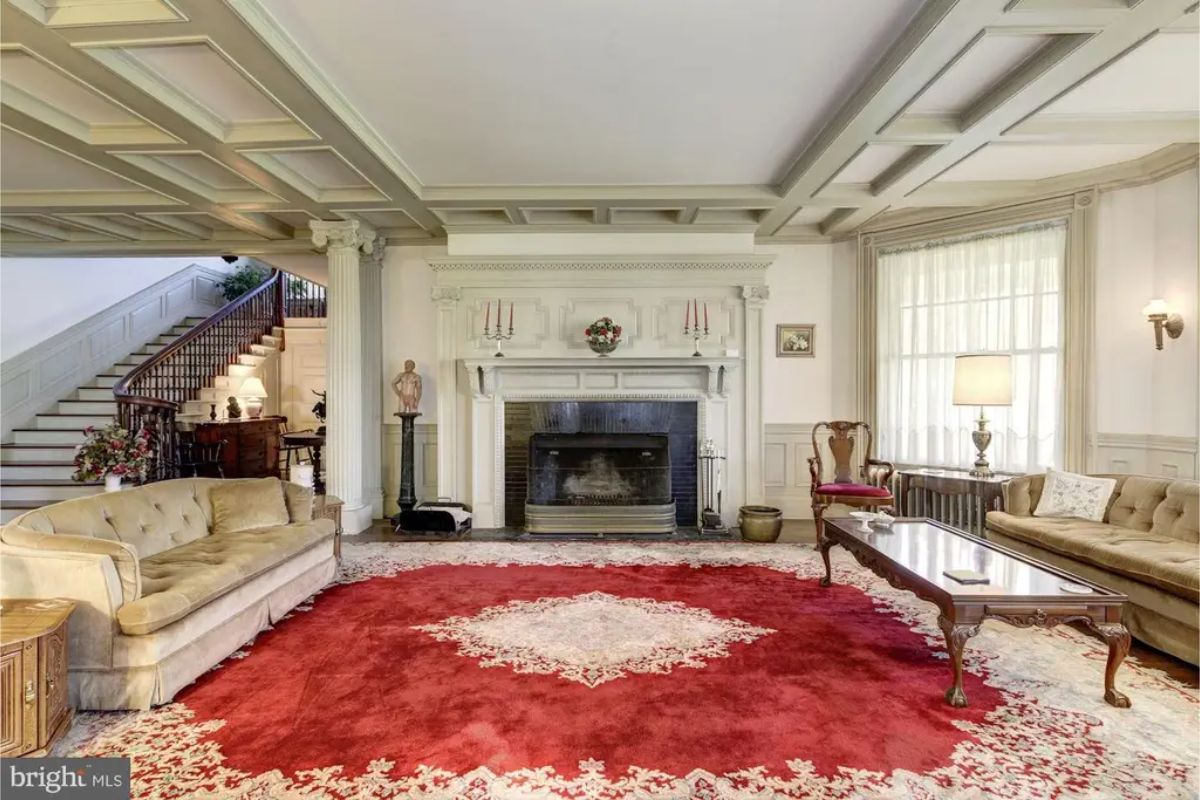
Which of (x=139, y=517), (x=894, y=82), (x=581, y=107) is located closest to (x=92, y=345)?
(x=139, y=517)

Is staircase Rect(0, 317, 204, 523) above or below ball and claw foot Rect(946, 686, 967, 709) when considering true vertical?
above

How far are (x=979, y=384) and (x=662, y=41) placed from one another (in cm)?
363

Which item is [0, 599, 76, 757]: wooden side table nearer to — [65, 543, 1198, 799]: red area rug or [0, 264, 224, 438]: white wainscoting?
[65, 543, 1198, 799]: red area rug

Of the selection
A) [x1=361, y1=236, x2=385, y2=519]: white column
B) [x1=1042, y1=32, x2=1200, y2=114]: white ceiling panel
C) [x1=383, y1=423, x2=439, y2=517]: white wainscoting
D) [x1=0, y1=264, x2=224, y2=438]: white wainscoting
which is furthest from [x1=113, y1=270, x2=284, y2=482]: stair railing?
[x1=1042, y1=32, x2=1200, y2=114]: white ceiling panel

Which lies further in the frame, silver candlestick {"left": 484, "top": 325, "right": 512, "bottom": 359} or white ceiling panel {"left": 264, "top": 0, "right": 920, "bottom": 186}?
silver candlestick {"left": 484, "top": 325, "right": 512, "bottom": 359}

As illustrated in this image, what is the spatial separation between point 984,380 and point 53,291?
10162 mm

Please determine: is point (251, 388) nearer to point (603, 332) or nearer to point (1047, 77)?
point (603, 332)

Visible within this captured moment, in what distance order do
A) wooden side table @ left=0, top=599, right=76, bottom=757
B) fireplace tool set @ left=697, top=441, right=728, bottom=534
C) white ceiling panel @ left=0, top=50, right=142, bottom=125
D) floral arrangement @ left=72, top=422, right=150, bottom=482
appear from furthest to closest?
1. fireplace tool set @ left=697, top=441, right=728, bottom=534
2. floral arrangement @ left=72, top=422, right=150, bottom=482
3. white ceiling panel @ left=0, top=50, right=142, bottom=125
4. wooden side table @ left=0, top=599, right=76, bottom=757

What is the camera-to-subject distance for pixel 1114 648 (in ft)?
8.14

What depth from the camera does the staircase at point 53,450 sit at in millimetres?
6066

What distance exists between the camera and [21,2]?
8.41 feet

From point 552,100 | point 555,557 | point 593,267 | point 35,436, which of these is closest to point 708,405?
point 593,267

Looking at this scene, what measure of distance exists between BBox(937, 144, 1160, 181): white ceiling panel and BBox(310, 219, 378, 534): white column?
5.22 m

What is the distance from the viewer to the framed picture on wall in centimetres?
628
